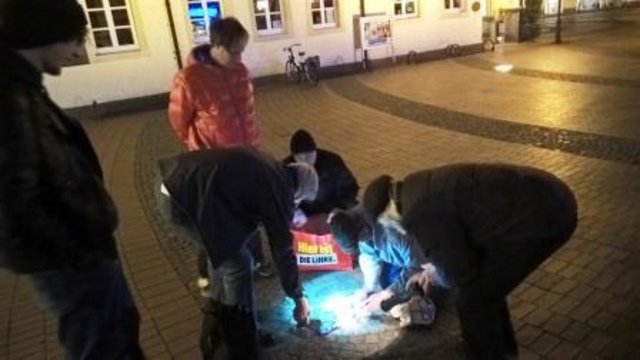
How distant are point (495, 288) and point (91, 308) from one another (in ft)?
6.24

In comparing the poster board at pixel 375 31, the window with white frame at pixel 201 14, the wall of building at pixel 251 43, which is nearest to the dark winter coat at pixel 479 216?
the wall of building at pixel 251 43

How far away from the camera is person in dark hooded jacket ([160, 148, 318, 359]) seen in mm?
2748

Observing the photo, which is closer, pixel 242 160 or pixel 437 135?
pixel 242 160

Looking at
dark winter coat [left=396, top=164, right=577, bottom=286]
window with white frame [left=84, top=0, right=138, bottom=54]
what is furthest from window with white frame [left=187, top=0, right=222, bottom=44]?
dark winter coat [left=396, top=164, right=577, bottom=286]

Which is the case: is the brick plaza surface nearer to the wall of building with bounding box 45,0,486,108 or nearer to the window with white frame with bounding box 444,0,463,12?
the wall of building with bounding box 45,0,486,108

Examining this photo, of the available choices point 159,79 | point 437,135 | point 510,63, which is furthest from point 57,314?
point 510,63

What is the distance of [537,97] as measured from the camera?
1043 centimetres

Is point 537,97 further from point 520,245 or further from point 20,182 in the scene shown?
point 20,182

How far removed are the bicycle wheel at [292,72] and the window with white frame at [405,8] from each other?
185 inches

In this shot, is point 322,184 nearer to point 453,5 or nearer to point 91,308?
point 91,308

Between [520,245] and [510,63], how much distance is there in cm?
1423

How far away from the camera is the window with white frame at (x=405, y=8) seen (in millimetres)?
17734

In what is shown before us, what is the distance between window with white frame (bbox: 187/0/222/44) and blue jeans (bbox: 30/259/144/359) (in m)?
12.6

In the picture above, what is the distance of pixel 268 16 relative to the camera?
1521 centimetres
